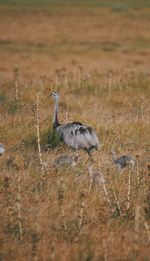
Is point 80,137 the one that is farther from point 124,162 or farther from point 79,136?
point 124,162

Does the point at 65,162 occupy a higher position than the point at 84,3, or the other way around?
the point at 84,3

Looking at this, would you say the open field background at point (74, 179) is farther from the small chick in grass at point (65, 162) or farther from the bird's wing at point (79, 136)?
the bird's wing at point (79, 136)

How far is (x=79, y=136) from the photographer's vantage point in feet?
34.0

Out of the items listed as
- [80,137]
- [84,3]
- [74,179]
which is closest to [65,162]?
[74,179]

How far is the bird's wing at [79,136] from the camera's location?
10.3 meters

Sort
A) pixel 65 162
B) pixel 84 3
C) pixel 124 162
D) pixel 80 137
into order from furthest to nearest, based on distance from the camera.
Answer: pixel 84 3 < pixel 80 137 < pixel 124 162 < pixel 65 162

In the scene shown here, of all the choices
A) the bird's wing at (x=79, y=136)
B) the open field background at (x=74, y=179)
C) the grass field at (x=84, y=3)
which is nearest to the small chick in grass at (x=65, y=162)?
the open field background at (x=74, y=179)

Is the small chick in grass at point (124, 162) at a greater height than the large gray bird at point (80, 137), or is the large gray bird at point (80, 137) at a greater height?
the large gray bird at point (80, 137)

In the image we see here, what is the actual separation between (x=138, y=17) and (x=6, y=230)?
49536 millimetres

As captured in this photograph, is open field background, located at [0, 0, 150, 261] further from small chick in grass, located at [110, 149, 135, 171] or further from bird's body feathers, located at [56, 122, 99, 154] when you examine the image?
bird's body feathers, located at [56, 122, 99, 154]

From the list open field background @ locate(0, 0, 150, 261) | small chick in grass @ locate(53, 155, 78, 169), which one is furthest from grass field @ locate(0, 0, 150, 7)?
small chick in grass @ locate(53, 155, 78, 169)

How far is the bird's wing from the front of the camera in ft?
33.7

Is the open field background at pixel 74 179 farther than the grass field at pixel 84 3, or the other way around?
the grass field at pixel 84 3

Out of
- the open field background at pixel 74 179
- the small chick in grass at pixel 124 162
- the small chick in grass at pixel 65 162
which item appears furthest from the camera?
the small chick in grass at pixel 124 162
